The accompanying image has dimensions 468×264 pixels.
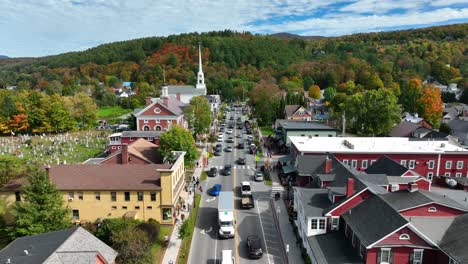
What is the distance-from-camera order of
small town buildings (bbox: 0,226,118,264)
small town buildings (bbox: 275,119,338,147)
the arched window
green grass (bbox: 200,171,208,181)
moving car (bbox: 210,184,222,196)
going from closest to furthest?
small town buildings (bbox: 0,226,118,264) < the arched window < moving car (bbox: 210,184,222,196) < green grass (bbox: 200,171,208,181) < small town buildings (bbox: 275,119,338,147)

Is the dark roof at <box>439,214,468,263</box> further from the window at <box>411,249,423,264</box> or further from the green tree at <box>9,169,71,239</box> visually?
the green tree at <box>9,169,71,239</box>

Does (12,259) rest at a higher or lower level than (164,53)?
lower

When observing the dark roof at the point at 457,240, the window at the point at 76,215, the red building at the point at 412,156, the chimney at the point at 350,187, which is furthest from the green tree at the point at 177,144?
the dark roof at the point at 457,240

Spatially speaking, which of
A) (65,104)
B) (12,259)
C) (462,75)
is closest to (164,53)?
(65,104)

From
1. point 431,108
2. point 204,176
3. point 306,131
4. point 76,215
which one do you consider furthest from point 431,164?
point 76,215

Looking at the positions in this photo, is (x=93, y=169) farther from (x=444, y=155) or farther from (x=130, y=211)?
(x=444, y=155)

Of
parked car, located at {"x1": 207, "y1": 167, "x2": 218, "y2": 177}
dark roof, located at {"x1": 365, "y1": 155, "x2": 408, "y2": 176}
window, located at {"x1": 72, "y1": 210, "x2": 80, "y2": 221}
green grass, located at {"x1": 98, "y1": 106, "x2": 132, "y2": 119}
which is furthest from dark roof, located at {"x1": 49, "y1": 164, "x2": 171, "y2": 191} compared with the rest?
green grass, located at {"x1": 98, "y1": 106, "x2": 132, "y2": 119}
